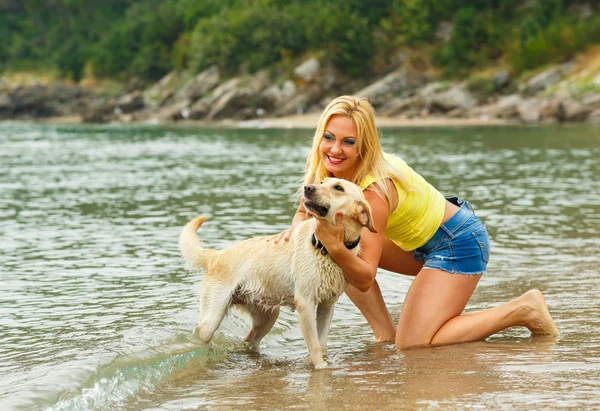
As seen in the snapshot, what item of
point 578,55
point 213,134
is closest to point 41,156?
point 213,134

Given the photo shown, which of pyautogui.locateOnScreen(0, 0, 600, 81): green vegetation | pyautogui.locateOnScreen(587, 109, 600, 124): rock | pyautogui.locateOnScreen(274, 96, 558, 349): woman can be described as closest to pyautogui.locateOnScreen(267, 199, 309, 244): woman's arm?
pyautogui.locateOnScreen(274, 96, 558, 349): woman

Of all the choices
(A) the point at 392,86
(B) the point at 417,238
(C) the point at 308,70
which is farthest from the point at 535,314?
(C) the point at 308,70

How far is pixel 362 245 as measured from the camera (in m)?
5.32

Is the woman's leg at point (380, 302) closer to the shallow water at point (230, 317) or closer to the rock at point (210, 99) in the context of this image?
the shallow water at point (230, 317)

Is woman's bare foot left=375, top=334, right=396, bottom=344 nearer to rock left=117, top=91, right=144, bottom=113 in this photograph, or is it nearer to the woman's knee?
the woman's knee

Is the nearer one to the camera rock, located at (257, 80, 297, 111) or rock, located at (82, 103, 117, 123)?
rock, located at (257, 80, 297, 111)

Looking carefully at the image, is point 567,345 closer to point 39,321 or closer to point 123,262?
point 39,321

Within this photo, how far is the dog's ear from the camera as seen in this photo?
5.02 metres

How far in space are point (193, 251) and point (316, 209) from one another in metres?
1.24

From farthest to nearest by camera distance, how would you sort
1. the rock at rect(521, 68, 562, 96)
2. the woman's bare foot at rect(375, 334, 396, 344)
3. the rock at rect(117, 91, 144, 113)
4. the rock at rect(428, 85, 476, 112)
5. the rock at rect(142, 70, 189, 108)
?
the rock at rect(117, 91, 144, 113) < the rock at rect(142, 70, 189, 108) < the rock at rect(428, 85, 476, 112) < the rock at rect(521, 68, 562, 96) < the woman's bare foot at rect(375, 334, 396, 344)

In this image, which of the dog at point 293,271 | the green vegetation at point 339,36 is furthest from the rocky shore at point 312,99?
the dog at point 293,271

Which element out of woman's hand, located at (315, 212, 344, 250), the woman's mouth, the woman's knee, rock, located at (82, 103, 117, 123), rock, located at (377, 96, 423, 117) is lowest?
rock, located at (82, 103, 117, 123)

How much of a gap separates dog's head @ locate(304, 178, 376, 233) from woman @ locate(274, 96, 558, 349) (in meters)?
0.25

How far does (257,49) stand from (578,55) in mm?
29360
